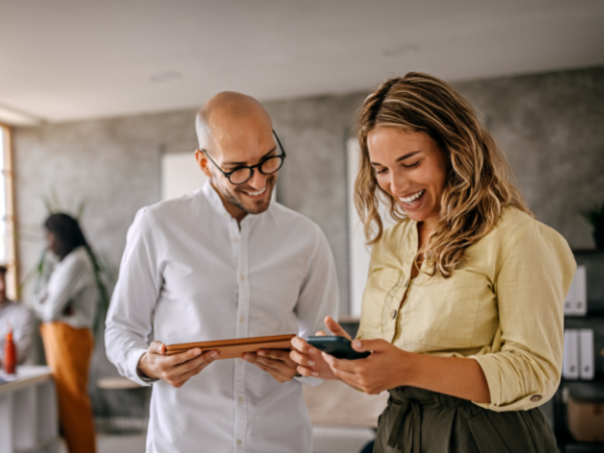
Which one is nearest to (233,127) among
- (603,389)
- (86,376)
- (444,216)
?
(444,216)

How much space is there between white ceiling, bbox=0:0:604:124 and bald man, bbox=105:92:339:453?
1.83 meters

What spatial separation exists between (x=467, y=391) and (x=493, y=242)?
30 centimetres

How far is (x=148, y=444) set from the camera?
5.12 feet

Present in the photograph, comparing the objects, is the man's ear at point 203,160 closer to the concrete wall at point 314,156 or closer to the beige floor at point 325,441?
the beige floor at point 325,441

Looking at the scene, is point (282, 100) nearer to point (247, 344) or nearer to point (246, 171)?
point (246, 171)

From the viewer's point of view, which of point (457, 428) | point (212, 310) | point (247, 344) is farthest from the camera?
point (212, 310)

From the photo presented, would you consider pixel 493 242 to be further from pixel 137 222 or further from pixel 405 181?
pixel 137 222

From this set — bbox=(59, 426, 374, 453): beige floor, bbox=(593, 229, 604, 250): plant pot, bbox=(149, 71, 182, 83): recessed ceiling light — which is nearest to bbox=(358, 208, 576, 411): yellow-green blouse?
bbox=(593, 229, 604, 250): plant pot

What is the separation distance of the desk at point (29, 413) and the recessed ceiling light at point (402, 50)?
132 inches

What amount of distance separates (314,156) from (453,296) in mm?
3999

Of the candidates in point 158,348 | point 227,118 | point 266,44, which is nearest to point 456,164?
point 227,118

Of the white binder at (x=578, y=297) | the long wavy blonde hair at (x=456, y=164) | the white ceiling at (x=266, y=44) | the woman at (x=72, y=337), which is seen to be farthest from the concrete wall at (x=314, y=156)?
the long wavy blonde hair at (x=456, y=164)

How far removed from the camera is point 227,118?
1562 mm

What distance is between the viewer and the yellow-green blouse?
986 mm
